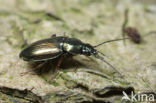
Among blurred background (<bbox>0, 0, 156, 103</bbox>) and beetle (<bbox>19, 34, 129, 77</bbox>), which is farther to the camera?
beetle (<bbox>19, 34, 129, 77</bbox>)

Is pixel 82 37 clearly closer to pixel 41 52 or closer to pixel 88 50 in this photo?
pixel 88 50

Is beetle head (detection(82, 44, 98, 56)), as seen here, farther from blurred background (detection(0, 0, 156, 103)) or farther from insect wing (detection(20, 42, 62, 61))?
insect wing (detection(20, 42, 62, 61))

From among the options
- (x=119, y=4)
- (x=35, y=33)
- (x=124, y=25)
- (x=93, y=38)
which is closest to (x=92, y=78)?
(x=93, y=38)

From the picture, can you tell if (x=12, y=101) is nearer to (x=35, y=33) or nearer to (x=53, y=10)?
(x=35, y=33)

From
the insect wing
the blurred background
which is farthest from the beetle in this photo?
the blurred background

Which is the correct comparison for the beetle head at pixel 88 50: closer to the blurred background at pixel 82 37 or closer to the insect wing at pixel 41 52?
the blurred background at pixel 82 37

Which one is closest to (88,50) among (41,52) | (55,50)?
(55,50)

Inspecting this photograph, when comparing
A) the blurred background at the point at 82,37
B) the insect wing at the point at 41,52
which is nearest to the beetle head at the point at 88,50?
the blurred background at the point at 82,37
